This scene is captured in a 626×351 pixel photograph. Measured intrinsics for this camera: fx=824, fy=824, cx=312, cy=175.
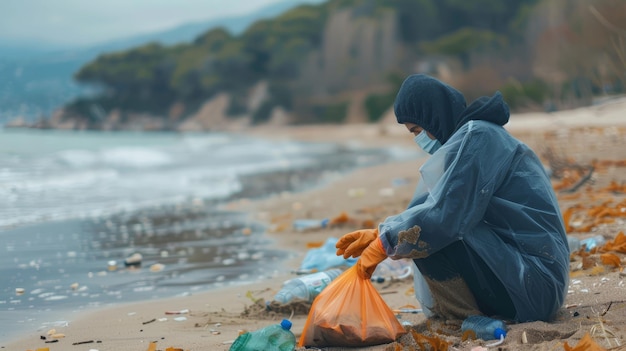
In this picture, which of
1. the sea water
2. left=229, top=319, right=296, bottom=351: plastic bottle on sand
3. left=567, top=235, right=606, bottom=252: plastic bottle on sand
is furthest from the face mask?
the sea water

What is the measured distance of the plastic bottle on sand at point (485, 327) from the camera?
10.2 feet

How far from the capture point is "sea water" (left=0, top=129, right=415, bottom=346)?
5.41 metres

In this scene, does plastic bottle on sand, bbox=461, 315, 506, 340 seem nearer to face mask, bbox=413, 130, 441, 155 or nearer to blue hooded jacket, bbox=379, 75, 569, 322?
blue hooded jacket, bbox=379, 75, 569, 322

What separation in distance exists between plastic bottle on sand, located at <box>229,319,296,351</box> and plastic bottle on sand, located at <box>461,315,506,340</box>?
0.70m

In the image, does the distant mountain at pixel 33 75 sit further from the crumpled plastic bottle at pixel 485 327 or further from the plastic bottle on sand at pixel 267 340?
the crumpled plastic bottle at pixel 485 327

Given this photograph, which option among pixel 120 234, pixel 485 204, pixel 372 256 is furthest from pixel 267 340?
pixel 120 234

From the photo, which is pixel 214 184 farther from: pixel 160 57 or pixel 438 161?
pixel 160 57

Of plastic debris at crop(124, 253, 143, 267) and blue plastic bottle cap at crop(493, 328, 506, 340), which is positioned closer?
blue plastic bottle cap at crop(493, 328, 506, 340)

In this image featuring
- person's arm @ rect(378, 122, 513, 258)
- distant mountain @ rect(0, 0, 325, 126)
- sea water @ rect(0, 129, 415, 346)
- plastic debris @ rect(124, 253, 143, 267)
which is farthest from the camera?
distant mountain @ rect(0, 0, 325, 126)

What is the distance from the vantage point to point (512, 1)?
67.1 m

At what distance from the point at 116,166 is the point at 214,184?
5.27m

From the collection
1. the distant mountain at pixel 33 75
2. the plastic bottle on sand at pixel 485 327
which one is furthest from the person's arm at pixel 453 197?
the distant mountain at pixel 33 75

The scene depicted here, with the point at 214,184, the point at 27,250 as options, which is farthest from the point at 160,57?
the point at 27,250

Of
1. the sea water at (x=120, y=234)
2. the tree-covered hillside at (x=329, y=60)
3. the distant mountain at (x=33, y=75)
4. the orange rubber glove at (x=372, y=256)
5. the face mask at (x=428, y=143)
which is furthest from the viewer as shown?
the tree-covered hillside at (x=329, y=60)
